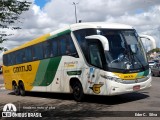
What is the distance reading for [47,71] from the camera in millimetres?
18422

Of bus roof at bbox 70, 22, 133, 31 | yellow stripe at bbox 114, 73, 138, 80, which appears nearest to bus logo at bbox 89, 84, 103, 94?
yellow stripe at bbox 114, 73, 138, 80

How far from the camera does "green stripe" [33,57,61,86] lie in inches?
687

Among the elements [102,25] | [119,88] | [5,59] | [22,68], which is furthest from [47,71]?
[5,59]

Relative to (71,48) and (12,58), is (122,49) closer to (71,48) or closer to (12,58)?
(71,48)

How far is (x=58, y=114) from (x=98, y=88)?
7.79 ft

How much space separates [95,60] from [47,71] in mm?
4903

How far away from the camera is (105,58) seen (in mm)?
13617

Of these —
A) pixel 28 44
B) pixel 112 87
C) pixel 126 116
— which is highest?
pixel 28 44

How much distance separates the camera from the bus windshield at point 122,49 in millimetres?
13664

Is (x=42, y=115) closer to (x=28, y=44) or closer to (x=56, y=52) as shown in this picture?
(x=56, y=52)

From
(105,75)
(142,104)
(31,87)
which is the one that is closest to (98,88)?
(105,75)

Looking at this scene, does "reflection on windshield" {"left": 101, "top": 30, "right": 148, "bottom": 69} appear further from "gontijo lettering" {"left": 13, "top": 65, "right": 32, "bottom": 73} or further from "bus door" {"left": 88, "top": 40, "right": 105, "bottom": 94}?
"gontijo lettering" {"left": 13, "top": 65, "right": 32, "bottom": 73}

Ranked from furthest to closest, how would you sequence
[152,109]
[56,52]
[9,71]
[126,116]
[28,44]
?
[9,71]
[28,44]
[56,52]
[152,109]
[126,116]

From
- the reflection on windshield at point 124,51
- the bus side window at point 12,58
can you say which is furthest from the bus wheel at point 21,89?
the reflection on windshield at point 124,51
